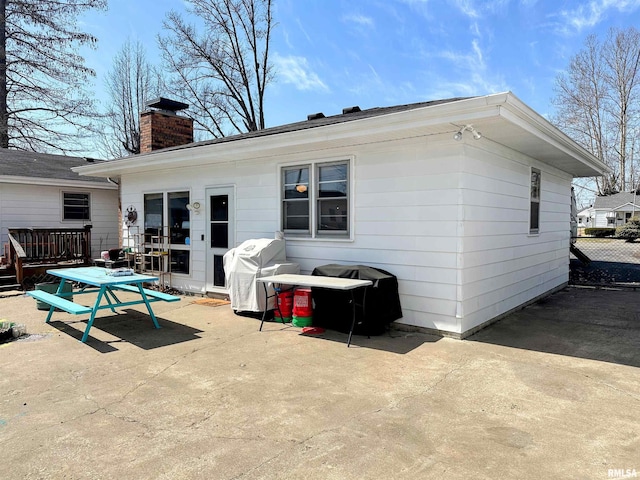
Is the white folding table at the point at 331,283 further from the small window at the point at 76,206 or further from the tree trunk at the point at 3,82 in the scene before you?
the tree trunk at the point at 3,82

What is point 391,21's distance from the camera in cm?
1401

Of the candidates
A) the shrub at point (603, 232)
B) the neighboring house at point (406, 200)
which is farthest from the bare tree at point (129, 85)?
the shrub at point (603, 232)

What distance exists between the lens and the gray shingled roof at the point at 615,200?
3356 centimetres

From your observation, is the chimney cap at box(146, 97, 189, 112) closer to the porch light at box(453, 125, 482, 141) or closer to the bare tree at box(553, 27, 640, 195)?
the porch light at box(453, 125, 482, 141)

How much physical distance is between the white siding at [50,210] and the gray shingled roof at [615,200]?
1451 inches

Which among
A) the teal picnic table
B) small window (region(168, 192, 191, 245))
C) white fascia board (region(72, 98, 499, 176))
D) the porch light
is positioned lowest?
the teal picnic table

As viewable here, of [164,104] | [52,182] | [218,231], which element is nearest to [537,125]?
[218,231]

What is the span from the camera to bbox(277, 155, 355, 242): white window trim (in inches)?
232

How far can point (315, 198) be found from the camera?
20.6 feet

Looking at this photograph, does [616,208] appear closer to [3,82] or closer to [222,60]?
[222,60]

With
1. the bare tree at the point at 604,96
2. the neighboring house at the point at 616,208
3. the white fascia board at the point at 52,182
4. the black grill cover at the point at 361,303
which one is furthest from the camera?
the neighboring house at the point at 616,208

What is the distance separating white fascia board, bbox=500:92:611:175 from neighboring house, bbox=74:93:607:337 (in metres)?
0.02

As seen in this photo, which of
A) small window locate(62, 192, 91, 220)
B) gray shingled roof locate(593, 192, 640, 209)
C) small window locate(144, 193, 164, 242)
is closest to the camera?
small window locate(144, 193, 164, 242)

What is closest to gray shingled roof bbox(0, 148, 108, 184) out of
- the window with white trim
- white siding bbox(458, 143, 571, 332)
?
A: the window with white trim
